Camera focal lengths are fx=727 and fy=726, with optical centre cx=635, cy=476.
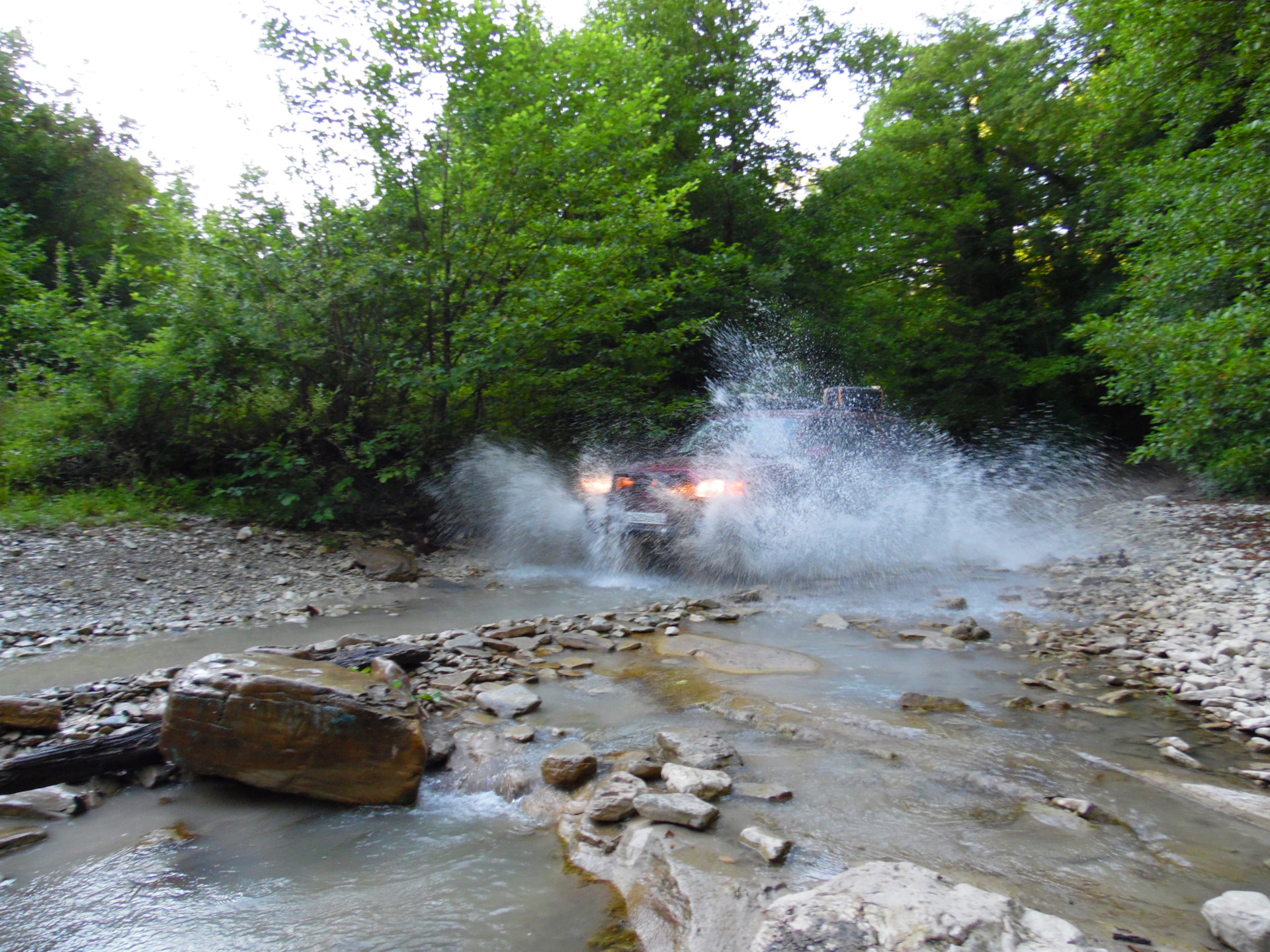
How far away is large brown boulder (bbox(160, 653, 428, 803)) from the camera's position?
331 cm

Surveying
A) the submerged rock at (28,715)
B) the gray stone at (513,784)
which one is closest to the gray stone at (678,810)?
the gray stone at (513,784)

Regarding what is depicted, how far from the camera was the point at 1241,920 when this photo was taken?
82.7 inches

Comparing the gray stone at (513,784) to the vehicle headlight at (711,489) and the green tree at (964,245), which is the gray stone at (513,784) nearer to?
the vehicle headlight at (711,489)

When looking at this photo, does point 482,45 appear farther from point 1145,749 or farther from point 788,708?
point 1145,749

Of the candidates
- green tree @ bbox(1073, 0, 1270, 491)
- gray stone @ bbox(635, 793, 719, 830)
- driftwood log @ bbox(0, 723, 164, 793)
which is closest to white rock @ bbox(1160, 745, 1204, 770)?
gray stone @ bbox(635, 793, 719, 830)

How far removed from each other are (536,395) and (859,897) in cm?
972

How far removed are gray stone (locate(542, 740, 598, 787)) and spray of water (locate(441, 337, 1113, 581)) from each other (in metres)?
4.75

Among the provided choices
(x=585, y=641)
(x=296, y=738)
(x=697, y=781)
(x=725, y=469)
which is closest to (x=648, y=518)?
(x=725, y=469)

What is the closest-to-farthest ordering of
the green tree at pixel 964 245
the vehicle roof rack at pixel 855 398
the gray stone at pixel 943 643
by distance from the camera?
1. the gray stone at pixel 943 643
2. the vehicle roof rack at pixel 855 398
3. the green tree at pixel 964 245

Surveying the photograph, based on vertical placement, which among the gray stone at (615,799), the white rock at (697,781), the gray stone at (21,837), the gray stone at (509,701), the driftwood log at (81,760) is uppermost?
the white rock at (697,781)

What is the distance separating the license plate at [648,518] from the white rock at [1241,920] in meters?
6.08

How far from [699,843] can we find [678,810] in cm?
17

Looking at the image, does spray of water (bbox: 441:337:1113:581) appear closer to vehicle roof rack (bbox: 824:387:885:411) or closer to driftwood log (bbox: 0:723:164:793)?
vehicle roof rack (bbox: 824:387:885:411)

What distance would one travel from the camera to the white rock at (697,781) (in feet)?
10.2
